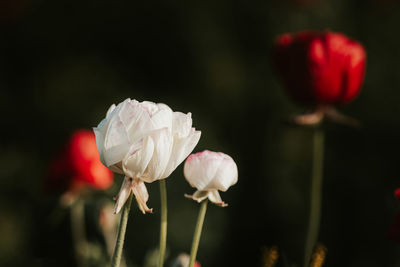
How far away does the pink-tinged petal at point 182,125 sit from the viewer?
0.42 meters

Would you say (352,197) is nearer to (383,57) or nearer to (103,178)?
(383,57)

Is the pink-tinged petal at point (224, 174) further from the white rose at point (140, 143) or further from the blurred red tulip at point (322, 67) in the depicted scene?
the blurred red tulip at point (322, 67)

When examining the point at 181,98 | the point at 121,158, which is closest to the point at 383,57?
the point at 181,98

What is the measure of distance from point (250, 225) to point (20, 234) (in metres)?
0.96

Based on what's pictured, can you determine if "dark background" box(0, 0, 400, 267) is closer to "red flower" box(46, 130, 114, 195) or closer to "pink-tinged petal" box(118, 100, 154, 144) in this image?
"red flower" box(46, 130, 114, 195)

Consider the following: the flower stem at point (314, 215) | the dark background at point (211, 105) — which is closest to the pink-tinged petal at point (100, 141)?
the flower stem at point (314, 215)

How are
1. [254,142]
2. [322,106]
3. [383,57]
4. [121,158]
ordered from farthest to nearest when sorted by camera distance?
[254,142] → [383,57] → [322,106] → [121,158]

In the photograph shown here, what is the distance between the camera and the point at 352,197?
7.01 feet

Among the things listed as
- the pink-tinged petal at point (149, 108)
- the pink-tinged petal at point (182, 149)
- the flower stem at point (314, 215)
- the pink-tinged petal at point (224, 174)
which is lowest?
the flower stem at point (314, 215)

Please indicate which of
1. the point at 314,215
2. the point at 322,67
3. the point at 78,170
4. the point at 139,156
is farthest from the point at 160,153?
the point at 78,170

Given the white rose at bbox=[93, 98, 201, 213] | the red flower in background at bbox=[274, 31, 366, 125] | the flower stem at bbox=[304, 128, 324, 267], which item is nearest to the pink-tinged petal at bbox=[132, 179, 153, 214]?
the white rose at bbox=[93, 98, 201, 213]

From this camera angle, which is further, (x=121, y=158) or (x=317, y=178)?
(x=317, y=178)

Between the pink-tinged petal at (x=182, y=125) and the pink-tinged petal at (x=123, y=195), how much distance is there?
51 millimetres

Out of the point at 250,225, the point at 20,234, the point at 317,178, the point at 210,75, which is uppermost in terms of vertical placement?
the point at 210,75
